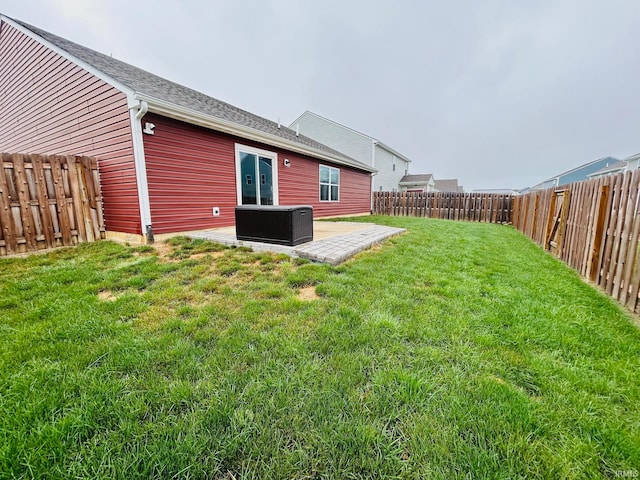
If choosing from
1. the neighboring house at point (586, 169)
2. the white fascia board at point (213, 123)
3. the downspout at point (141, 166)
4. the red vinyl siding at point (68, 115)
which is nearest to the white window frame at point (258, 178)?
the white fascia board at point (213, 123)

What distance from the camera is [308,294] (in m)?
2.73

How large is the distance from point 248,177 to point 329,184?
4.62m

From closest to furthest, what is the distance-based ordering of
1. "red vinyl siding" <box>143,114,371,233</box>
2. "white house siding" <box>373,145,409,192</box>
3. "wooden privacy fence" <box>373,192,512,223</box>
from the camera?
1. "red vinyl siding" <box>143,114,371,233</box>
2. "wooden privacy fence" <box>373,192,512,223</box>
3. "white house siding" <box>373,145,409,192</box>

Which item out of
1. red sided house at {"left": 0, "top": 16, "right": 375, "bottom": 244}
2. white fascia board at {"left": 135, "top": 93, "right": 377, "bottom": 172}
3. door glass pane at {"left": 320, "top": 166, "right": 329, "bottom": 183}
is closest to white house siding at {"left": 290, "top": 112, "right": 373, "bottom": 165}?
door glass pane at {"left": 320, "top": 166, "right": 329, "bottom": 183}

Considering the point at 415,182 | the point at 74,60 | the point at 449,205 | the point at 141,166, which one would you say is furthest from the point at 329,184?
the point at 415,182

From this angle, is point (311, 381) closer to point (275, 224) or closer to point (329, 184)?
point (275, 224)

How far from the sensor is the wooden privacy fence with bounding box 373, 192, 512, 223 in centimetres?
1233

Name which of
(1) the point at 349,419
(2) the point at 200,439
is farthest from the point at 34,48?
Result: (1) the point at 349,419

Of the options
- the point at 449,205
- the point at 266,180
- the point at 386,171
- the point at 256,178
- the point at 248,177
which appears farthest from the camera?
the point at 386,171

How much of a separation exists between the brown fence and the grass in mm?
2120

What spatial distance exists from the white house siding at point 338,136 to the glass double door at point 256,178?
1174cm

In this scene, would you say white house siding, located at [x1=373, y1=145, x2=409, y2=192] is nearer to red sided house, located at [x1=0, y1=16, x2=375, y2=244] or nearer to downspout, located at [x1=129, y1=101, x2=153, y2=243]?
red sided house, located at [x1=0, y1=16, x2=375, y2=244]

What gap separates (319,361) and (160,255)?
364 cm

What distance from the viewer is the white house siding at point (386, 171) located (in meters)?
19.4
